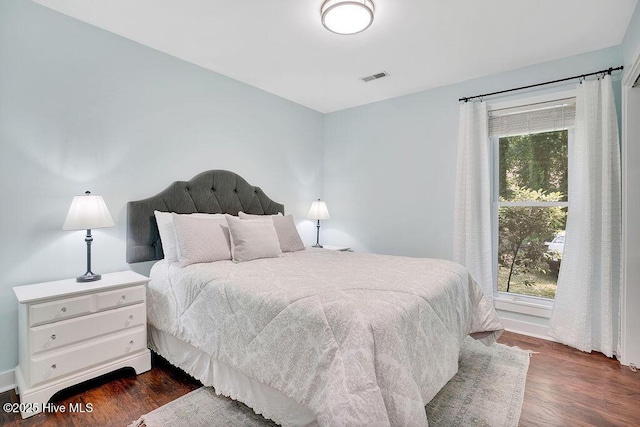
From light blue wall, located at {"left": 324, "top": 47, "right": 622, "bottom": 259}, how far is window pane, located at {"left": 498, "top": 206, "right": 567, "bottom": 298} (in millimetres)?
553

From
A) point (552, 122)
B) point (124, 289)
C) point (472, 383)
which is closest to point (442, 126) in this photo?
point (552, 122)

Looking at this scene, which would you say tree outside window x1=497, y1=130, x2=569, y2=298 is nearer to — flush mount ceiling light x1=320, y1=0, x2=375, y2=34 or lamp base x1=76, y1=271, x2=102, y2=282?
flush mount ceiling light x1=320, y1=0, x2=375, y2=34

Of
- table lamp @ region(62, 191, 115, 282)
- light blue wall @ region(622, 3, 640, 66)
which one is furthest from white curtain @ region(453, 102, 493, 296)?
table lamp @ region(62, 191, 115, 282)

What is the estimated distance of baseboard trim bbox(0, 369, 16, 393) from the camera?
2053 mm

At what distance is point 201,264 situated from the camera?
2361 millimetres

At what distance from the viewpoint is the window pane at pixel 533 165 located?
10.2 ft

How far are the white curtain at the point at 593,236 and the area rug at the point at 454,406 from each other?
86 centimetres

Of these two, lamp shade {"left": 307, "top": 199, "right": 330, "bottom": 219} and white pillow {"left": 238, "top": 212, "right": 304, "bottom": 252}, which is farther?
lamp shade {"left": 307, "top": 199, "right": 330, "bottom": 219}

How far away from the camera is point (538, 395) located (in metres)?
2.03

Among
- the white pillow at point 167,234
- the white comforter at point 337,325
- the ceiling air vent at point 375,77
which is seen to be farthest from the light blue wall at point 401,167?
the white pillow at point 167,234

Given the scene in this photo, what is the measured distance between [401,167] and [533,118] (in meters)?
1.40

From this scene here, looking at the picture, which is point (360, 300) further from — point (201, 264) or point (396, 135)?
point (396, 135)

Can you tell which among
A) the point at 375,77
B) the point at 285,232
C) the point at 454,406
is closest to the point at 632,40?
the point at 375,77

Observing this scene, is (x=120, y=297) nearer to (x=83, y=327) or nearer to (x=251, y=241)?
(x=83, y=327)
